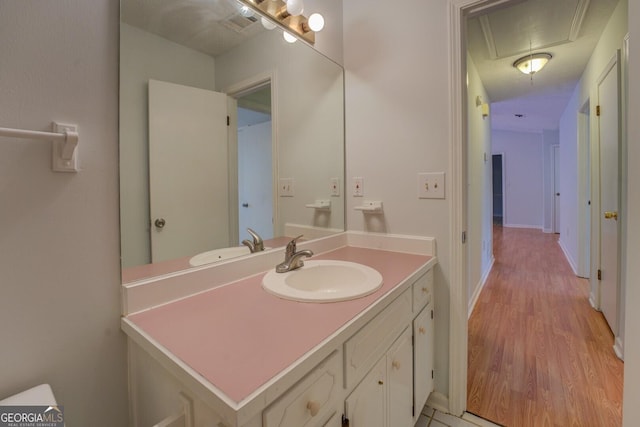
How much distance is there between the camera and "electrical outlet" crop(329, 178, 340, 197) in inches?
67.7

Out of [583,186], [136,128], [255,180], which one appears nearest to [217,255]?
[255,180]

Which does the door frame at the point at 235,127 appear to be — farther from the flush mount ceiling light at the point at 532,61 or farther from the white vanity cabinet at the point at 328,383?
the flush mount ceiling light at the point at 532,61

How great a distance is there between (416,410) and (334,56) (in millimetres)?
1801

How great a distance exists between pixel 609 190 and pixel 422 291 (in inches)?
74.8

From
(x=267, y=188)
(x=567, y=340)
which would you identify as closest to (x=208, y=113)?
(x=267, y=188)

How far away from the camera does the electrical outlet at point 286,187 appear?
1493mm

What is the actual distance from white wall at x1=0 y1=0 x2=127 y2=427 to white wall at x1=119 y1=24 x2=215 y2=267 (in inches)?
1.1

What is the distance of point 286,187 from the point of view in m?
1.52

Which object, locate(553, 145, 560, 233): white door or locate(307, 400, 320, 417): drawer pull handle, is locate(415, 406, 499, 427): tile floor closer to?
locate(307, 400, 320, 417): drawer pull handle

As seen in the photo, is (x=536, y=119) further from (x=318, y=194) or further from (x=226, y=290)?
(x=226, y=290)

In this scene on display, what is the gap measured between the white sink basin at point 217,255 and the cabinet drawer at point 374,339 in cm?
60

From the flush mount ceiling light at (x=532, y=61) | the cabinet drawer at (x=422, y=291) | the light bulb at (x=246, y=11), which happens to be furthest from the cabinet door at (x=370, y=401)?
the flush mount ceiling light at (x=532, y=61)

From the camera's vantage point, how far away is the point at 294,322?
74 cm

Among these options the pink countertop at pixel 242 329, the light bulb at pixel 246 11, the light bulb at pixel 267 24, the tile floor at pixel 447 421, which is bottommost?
the tile floor at pixel 447 421
